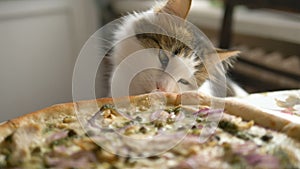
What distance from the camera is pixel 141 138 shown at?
24.9 inches

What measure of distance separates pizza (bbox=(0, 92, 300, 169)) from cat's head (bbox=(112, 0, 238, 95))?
0.48 feet

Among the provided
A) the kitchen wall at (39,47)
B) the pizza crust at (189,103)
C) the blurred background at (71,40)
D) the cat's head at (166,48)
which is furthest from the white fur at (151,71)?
the kitchen wall at (39,47)

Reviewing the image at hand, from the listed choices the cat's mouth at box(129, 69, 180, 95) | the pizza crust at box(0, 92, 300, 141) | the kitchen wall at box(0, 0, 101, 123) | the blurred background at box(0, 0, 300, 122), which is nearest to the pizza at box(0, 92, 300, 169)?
the pizza crust at box(0, 92, 300, 141)

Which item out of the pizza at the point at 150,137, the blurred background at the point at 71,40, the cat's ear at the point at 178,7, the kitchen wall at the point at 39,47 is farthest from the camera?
the kitchen wall at the point at 39,47

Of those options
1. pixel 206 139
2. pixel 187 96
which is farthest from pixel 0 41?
pixel 206 139

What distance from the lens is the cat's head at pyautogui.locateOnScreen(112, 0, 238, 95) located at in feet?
2.98

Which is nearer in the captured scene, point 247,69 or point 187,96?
point 187,96

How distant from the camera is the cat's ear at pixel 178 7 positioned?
878 millimetres

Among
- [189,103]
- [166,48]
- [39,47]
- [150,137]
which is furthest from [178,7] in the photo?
[39,47]

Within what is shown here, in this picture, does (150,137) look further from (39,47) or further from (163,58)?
(39,47)

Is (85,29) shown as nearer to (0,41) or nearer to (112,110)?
(0,41)

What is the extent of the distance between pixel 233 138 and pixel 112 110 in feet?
0.74

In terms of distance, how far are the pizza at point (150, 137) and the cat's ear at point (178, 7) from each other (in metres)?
0.22

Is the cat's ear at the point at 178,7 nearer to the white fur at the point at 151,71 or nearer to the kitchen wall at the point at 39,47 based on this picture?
the white fur at the point at 151,71
